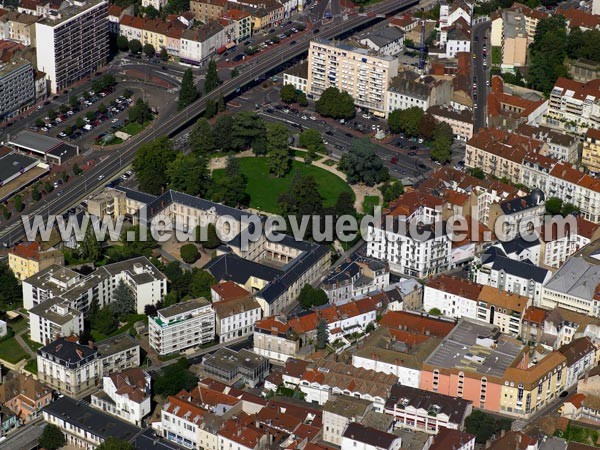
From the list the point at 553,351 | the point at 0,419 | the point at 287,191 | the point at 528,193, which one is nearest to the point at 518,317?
the point at 553,351

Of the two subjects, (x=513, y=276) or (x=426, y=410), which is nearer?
(x=426, y=410)

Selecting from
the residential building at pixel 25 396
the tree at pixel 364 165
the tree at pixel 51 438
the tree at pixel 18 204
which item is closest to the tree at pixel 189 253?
the tree at pixel 18 204

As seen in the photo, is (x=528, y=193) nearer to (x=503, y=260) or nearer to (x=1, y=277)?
(x=503, y=260)

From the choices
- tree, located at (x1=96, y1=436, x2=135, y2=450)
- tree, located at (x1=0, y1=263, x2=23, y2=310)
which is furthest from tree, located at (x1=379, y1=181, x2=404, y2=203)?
tree, located at (x1=96, y1=436, x2=135, y2=450)

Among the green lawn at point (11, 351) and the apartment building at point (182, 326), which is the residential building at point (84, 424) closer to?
the green lawn at point (11, 351)

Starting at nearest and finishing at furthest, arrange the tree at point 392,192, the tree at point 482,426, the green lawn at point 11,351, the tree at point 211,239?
1. the tree at point 482,426
2. the green lawn at point 11,351
3. the tree at point 211,239
4. the tree at point 392,192

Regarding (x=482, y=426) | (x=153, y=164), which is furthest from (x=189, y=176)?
(x=482, y=426)

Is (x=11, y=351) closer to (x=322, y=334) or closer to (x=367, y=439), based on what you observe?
(x=322, y=334)
